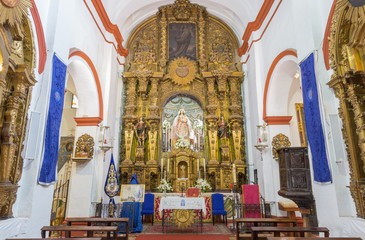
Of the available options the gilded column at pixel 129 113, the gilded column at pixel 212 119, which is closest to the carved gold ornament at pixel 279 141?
the gilded column at pixel 212 119

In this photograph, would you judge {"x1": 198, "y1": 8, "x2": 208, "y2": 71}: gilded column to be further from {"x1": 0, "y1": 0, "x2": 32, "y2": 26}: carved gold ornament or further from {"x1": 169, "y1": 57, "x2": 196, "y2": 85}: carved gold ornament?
{"x1": 0, "y1": 0, "x2": 32, "y2": 26}: carved gold ornament

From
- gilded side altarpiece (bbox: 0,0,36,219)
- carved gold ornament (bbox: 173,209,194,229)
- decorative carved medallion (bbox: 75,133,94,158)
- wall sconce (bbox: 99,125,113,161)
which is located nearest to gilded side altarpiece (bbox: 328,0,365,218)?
carved gold ornament (bbox: 173,209,194,229)

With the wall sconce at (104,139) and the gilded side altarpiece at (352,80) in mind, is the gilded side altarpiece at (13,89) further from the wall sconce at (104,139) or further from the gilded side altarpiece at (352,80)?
the gilded side altarpiece at (352,80)

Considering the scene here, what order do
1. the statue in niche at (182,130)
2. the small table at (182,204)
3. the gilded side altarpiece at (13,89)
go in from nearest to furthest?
the gilded side altarpiece at (13,89) < the small table at (182,204) < the statue in niche at (182,130)

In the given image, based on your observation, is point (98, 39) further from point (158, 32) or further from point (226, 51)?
point (226, 51)

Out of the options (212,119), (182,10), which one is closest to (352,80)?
(212,119)

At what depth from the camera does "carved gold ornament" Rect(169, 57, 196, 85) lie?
1002 cm

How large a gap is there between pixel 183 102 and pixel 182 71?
4.17ft

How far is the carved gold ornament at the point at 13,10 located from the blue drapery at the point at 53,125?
124 cm

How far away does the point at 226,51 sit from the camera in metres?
10.5

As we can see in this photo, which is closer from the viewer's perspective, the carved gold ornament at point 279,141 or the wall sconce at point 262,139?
the carved gold ornament at point 279,141

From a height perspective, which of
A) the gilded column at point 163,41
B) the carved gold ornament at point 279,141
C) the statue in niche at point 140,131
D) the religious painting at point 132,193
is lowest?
the religious painting at point 132,193

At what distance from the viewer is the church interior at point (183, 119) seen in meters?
3.93

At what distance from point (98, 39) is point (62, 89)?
331 centimetres
